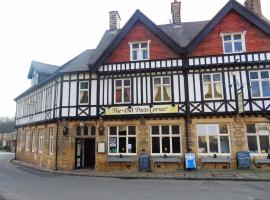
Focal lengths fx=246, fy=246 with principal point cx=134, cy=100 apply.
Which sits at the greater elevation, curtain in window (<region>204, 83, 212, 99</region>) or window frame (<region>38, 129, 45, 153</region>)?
curtain in window (<region>204, 83, 212, 99</region>)

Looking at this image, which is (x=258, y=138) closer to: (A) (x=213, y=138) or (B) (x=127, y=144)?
(A) (x=213, y=138)

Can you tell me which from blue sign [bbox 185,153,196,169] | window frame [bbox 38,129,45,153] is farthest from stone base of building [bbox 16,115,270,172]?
window frame [bbox 38,129,45,153]

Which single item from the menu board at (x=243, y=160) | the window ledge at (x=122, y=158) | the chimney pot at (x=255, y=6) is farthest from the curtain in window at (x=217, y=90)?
the chimney pot at (x=255, y=6)

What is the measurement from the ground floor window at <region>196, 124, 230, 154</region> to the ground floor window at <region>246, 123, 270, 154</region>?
130 cm

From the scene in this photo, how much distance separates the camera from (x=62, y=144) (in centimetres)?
1695

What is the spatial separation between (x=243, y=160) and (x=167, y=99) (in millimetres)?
5838

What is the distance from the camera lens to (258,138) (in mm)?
14977

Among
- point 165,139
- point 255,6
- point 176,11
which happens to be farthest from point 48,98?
point 255,6

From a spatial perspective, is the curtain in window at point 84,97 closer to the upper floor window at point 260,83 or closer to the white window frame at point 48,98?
the white window frame at point 48,98

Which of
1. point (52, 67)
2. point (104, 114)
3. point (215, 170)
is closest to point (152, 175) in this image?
point (215, 170)

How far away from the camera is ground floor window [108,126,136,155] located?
16.3 meters

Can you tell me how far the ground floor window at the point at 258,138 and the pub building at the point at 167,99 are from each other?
0.06m

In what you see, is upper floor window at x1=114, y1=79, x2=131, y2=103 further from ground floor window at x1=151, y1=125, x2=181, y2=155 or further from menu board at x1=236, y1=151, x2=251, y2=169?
menu board at x1=236, y1=151, x2=251, y2=169

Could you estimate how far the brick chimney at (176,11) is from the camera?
2042cm
